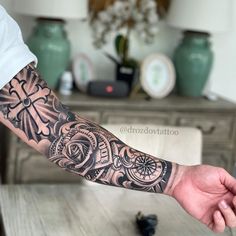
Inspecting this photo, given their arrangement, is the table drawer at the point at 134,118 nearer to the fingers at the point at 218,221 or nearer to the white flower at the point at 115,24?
the white flower at the point at 115,24

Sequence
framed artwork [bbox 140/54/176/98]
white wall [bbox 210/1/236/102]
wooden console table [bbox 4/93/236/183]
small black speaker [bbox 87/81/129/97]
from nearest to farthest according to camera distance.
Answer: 1. wooden console table [bbox 4/93/236/183]
2. small black speaker [bbox 87/81/129/97]
3. framed artwork [bbox 140/54/176/98]
4. white wall [bbox 210/1/236/102]

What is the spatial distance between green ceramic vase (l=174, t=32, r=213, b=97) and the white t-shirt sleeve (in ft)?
5.81

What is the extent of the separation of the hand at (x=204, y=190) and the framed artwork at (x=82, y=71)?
1.61 metres

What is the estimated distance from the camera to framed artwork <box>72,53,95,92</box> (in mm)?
2816

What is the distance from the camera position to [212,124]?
281cm

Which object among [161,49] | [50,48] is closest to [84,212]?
[50,48]

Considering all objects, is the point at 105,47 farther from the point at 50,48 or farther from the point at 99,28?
the point at 50,48

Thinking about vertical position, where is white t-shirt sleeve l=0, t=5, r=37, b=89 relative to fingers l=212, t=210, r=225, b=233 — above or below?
above

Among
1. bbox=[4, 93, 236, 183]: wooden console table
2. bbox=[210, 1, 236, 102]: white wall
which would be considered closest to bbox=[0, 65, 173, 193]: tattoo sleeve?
bbox=[4, 93, 236, 183]: wooden console table

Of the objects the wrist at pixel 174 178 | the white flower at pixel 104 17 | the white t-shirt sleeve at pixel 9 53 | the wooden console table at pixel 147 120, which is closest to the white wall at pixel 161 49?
the white flower at pixel 104 17

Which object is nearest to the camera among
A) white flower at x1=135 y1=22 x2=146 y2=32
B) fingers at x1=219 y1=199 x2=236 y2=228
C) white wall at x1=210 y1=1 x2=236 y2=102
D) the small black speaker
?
fingers at x1=219 y1=199 x2=236 y2=228

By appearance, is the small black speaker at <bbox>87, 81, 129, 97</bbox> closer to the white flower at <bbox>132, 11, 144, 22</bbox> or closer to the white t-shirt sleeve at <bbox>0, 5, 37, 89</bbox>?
the white flower at <bbox>132, 11, 144, 22</bbox>

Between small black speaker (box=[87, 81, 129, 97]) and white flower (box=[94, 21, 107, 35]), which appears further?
white flower (box=[94, 21, 107, 35])

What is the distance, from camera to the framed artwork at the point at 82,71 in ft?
9.24
